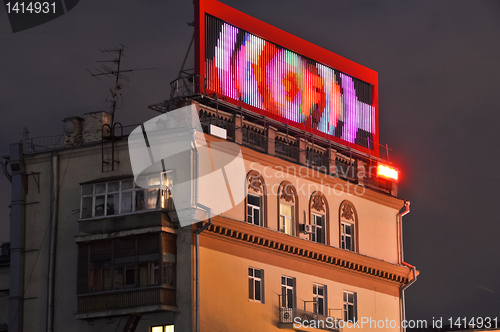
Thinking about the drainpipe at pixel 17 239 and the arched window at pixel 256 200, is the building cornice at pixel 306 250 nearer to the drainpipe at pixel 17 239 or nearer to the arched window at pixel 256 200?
the arched window at pixel 256 200

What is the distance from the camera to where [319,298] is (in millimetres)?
54500

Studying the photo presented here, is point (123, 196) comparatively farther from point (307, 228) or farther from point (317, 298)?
point (317, 298)

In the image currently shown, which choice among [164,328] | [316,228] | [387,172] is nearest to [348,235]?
[316,228]

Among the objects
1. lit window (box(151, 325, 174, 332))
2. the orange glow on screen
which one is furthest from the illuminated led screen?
lit window (box(151, 325, 174, 332))

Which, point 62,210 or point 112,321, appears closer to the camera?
point 112,321

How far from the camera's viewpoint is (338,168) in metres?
59.0

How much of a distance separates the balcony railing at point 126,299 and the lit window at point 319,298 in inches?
426

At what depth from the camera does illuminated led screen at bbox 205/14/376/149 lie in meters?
53.6

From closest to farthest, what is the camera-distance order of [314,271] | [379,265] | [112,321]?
[112,321] < [314,271] < [379,265]

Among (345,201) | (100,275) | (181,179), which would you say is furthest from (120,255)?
(345,201)

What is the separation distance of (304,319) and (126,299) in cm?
1077

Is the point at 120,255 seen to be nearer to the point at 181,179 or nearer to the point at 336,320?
the point at 181,179

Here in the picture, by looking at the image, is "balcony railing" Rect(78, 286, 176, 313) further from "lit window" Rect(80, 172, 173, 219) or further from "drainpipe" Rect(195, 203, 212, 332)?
"lit window" Rect(80, 172, 173, 219)

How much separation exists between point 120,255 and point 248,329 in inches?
304
